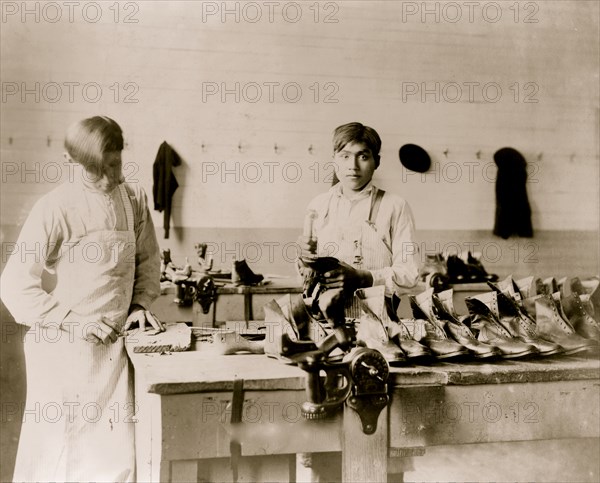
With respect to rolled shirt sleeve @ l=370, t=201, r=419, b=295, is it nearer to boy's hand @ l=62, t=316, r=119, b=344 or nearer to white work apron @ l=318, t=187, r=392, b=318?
white work apron @ l=318, t=187, r=392, b=318

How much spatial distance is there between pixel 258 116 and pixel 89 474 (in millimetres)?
4034

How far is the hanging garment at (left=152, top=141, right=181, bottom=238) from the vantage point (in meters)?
5.62

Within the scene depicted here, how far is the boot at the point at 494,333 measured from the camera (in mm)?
1840

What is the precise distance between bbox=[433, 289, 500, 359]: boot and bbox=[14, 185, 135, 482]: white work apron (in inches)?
50.3

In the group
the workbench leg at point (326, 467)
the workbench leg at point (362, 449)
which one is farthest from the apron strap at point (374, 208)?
the workbench leg at point (362, 449)

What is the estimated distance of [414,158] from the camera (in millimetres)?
6102

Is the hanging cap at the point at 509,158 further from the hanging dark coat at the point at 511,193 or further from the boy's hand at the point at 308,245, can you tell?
the boy's hand at the point at 308,245

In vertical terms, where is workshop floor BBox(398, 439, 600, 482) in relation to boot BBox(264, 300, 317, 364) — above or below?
below

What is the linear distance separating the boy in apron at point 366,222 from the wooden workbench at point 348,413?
1372mm

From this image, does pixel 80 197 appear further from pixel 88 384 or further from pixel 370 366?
pixel 370 366

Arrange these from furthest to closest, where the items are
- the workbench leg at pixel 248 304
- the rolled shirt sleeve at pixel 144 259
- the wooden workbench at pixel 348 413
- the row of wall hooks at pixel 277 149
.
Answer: the row of wall hooks at pixel 277 149 < the workbench leg at pixel 248 304 < the rolled shirt sleeve at pixel 144 259 < the wooden workbench at pixel 348 413

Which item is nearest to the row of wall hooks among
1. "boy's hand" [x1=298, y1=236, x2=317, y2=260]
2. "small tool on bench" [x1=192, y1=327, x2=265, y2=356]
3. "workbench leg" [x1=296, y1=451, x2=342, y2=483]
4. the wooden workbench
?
"boy's hand" [x1=298, y1=236, x2=317, y2=260]

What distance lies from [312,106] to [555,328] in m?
4.32

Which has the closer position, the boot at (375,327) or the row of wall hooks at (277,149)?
the boot at (375,327)
